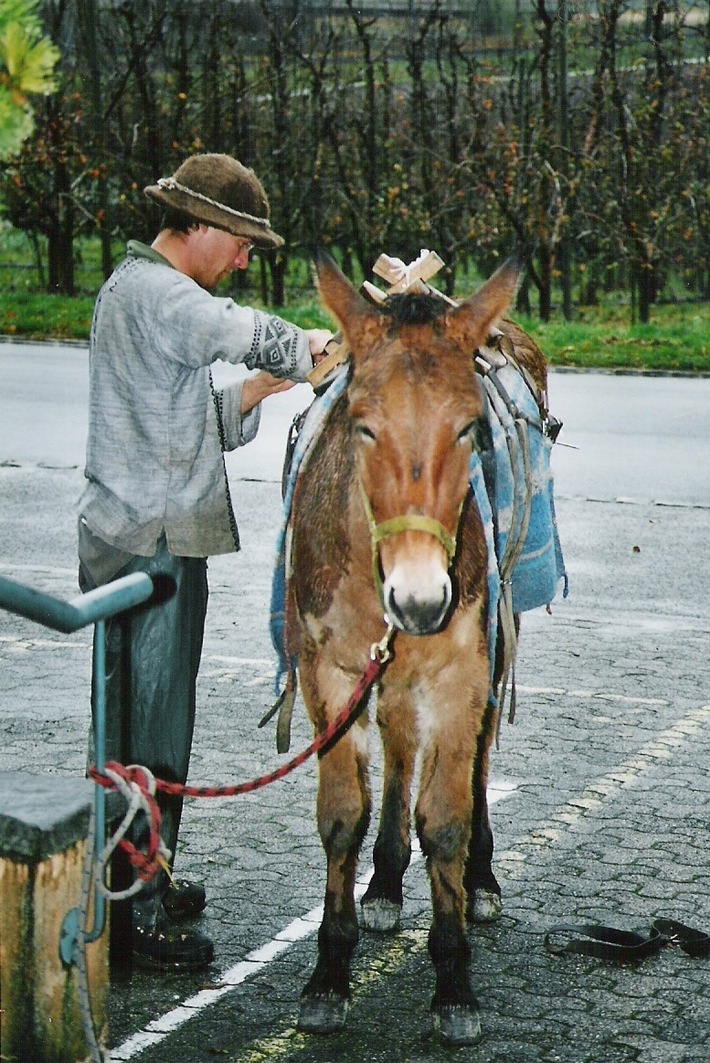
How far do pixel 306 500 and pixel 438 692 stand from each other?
698 mm

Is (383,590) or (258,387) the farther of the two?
(258,387)

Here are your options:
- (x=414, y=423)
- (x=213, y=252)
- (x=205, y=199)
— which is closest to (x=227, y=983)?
(x=414, y=423)

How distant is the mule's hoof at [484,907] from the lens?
621cm

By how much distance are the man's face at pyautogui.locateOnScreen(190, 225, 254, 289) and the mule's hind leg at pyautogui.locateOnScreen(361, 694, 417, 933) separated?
157 cm

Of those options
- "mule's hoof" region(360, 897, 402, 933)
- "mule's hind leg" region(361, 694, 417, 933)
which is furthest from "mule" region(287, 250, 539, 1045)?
"mule's hoof" region(360, 897, 402, 933)

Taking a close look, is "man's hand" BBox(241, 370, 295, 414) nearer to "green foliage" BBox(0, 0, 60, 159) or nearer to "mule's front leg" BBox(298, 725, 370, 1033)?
"mule's front leg" BBox(298, 725, 370, 1033)

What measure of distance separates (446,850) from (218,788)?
2.43 ft

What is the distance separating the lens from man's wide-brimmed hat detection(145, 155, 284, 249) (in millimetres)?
5746

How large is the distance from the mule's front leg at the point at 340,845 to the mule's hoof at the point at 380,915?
0.58m

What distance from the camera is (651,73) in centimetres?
3108

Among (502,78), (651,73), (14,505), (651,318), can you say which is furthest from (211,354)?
(502,78)

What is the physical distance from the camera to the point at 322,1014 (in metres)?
5.30

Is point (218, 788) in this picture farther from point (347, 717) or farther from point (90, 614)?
point (90, 614)

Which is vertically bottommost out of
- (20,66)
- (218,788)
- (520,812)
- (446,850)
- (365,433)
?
(520,812)
